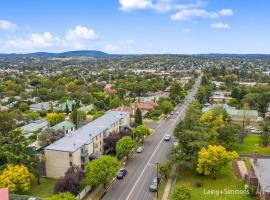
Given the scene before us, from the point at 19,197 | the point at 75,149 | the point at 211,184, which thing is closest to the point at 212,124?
the point at 211,184

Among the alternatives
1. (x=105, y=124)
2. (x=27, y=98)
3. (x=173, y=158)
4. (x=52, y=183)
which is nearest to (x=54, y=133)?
(x=105, y=124)

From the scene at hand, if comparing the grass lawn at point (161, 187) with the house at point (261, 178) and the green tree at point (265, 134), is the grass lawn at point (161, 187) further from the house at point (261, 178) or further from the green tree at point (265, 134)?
the green tree at point (265, 134)

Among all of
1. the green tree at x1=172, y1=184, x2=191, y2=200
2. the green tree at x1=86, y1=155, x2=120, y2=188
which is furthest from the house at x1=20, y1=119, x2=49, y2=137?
the green tree at x1=172, y1=184, x2=191, y2=200

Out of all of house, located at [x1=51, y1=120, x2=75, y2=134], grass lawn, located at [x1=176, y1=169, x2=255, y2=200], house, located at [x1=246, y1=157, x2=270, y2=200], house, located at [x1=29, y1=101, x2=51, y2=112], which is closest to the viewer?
house, located at [x1=246, y1=157, x2=270, y2=200]

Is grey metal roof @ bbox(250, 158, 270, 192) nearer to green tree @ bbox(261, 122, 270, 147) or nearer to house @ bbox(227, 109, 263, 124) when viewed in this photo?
green tree @ bbox(261, 122, 270, 147)

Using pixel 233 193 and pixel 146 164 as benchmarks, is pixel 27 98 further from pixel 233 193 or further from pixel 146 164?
pixel 233 193

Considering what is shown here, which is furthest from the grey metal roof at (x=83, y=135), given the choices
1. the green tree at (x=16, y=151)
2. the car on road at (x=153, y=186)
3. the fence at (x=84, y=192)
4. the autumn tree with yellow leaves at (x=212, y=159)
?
the autumn tree with yellow leaves at (x=212, y=159)

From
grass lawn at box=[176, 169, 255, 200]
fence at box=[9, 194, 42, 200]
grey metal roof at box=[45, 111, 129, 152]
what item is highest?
grey metal roof at box=[45, 111, 129, 152]
